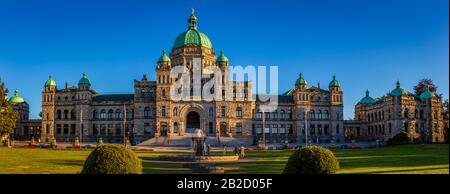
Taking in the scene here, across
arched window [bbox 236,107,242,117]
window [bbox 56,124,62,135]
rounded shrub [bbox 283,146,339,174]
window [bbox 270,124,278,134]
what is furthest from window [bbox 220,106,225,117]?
rounded shrub [bbox 283,146,339,174]

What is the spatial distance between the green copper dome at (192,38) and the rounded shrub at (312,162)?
2984 inches

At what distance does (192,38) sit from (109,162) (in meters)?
77.7

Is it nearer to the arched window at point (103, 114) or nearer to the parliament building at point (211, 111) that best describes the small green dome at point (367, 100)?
the parliament building at point (211, 111)

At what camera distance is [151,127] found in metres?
90.8

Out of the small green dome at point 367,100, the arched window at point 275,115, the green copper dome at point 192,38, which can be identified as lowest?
the arched window at point 275,115

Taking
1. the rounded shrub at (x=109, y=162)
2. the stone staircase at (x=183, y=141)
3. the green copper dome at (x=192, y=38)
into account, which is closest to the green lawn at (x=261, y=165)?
the rounded shrub at (x=109, y=162)

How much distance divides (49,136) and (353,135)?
6973 cm

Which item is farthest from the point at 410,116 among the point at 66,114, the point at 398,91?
the point at 66,114

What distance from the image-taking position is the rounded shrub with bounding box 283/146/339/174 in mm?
19391

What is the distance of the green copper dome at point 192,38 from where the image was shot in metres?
94.3

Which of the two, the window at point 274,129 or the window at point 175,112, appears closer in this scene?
the window at point 175,112

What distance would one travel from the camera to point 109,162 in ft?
60.8

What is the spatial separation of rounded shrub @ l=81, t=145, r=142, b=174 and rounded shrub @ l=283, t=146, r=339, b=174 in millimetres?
6845
